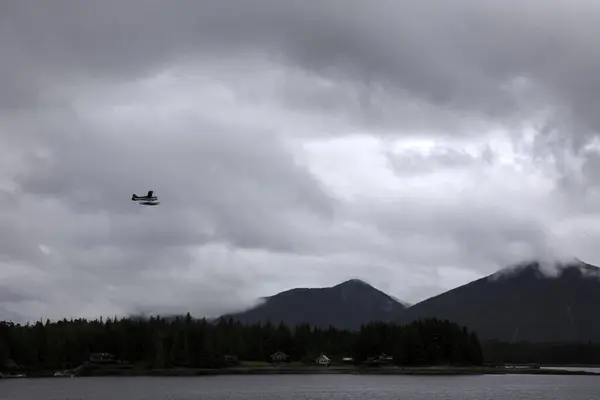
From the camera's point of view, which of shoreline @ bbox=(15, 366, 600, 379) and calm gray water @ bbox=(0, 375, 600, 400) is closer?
calm gray water @ bbox=(0, 375, 600, 400)

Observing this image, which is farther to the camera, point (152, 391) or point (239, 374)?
point (239, 374)

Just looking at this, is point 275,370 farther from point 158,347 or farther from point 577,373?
point 577,373

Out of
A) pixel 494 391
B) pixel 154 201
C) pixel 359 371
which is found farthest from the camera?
pixel 359 371

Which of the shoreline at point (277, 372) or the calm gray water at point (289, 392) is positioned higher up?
the shoreline at point (277, 372)

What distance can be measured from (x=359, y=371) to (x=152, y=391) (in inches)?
3168

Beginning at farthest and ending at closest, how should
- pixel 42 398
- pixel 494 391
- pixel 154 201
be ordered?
1. pixel 494 391
2. pixel 42 398
3. pixel 154 201

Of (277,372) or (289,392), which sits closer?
(289,392)

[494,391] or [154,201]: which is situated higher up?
[154,201]

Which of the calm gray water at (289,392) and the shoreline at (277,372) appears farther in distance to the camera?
the shoreline at (277,372)

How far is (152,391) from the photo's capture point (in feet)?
410

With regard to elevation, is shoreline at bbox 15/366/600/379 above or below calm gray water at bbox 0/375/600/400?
above

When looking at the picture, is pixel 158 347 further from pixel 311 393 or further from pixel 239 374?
pixel 311 393

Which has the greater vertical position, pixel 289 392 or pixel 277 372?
pixel 277 372

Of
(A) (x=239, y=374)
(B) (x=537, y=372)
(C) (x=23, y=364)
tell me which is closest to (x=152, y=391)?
(A) (x=239, y=374)
